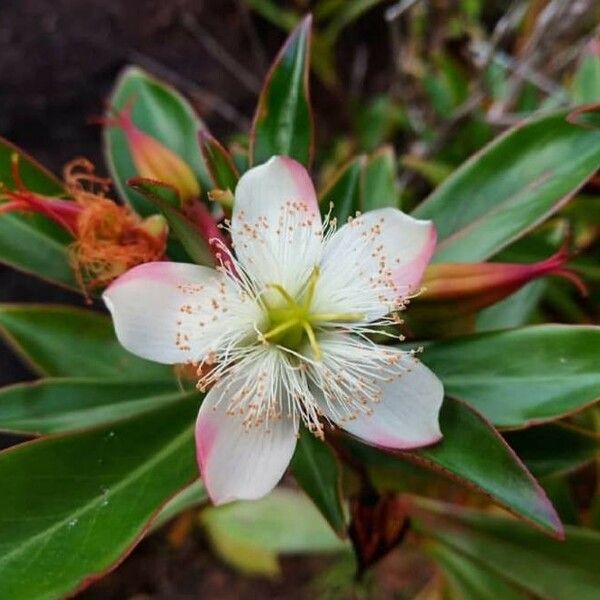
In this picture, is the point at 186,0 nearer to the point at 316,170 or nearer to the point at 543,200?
the point at 316,170

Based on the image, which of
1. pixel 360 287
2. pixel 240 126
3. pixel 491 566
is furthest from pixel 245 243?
pixel 240 126

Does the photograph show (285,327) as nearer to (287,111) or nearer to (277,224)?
(277,224)

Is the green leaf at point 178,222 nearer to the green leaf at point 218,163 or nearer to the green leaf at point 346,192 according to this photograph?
the green leaf at point 218,163

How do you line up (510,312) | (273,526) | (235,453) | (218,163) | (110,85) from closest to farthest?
(235,453) < (218,163) < (510,312) < (273,526) < (110,85)

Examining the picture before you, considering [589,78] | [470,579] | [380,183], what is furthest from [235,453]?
[589,78]

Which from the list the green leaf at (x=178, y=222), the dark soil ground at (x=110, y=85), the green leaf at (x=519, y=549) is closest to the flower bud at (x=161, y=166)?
the green leaf at (x=178, y=222)

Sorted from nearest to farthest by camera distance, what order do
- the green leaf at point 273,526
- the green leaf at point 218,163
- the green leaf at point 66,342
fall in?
the green leaf at point 218,163 → the green leaf at point 66,342 → the green leaf at point 273,526
